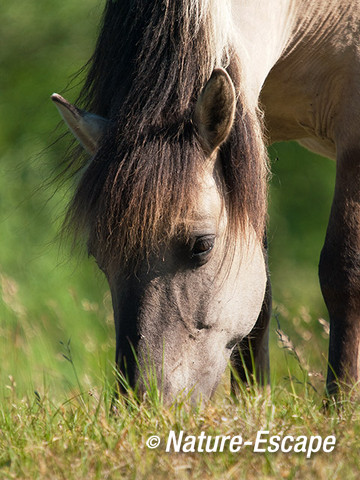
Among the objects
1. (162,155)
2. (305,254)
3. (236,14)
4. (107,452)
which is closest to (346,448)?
(107,452)

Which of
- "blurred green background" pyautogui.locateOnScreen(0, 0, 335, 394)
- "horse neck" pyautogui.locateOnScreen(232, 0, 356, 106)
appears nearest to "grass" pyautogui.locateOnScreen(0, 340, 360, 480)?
"horse neck" pyautogui.locateOnScreen(232, 0, 356, 106)

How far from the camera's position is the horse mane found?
214 centimetres

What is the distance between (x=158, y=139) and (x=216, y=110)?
206 mm

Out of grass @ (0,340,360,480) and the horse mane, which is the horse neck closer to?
the horse mane

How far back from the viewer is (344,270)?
2.62 meters

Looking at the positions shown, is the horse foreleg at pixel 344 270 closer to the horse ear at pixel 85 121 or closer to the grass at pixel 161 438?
the grass at pixel 161 438

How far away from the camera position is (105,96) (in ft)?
8.09

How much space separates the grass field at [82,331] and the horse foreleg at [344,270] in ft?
0.33

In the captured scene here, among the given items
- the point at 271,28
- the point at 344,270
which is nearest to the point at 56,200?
the point at 271,28

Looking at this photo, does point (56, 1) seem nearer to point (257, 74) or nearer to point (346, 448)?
point (257, 74)

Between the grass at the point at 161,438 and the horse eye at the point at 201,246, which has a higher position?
the horse eye at the point at 201,246

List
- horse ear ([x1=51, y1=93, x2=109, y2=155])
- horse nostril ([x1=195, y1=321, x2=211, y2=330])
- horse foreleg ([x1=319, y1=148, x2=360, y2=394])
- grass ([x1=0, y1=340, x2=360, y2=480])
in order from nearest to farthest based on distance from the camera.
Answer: grass ([x1=0, y1=340, x2=360, y2=480])
horse nostril ([x1=195, y1=321, x2=211, y2=330])
horse ear ([x1=51, y1=93, x2=109, y2=155])
horse foreleg ([x1=319, y1=148, x2=360, y2=394])

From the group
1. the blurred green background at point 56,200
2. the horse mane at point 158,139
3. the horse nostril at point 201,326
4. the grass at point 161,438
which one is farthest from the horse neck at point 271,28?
the blurred green background at point 56,200

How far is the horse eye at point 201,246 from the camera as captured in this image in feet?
7.32
